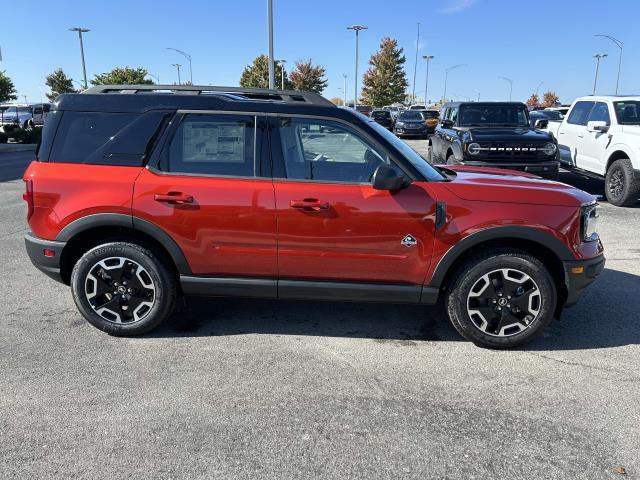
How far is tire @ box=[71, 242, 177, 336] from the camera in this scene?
3.77m

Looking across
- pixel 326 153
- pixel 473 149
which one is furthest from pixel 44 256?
pixel 473 149

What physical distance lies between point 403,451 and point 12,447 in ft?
6.63

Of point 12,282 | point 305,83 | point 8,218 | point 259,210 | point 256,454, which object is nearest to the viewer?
point 256,454

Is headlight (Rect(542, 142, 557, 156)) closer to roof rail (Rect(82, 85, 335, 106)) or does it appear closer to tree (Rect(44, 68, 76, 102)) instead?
roof rail (Rect(82, 85, 335, 106))

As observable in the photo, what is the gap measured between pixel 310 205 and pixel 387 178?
0.57 metres

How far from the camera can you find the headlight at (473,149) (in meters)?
9.27

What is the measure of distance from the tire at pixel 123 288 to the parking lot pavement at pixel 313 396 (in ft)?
0.51

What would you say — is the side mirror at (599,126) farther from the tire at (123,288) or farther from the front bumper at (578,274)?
the tire at (123,288)

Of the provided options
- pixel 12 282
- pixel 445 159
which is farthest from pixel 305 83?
pixel 12 282

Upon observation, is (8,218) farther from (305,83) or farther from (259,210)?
(305,83)

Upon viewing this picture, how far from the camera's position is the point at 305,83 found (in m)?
76.9

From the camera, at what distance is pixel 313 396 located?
3.08 meters

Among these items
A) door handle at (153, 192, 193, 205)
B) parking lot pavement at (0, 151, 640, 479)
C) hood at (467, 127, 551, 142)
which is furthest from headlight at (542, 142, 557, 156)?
door handle at (153, 192, 193, 205)

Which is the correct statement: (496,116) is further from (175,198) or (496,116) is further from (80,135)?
(80,135)
